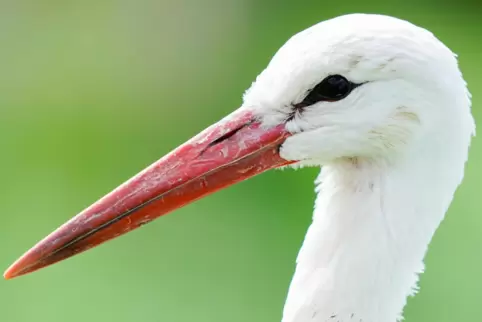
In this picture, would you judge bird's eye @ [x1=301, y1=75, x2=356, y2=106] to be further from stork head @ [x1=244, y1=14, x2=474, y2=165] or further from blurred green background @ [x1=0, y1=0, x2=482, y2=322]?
blurred green background @ [x1=0, y1=0, x2=482, y2=322]

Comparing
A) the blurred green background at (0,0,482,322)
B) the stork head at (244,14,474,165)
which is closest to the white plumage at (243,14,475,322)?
the stork head at (244,14,474,165)

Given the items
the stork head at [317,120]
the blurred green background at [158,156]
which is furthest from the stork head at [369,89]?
the blurred green background at [158,156]

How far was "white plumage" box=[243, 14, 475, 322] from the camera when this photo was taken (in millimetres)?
1192

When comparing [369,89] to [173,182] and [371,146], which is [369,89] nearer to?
[371,146]

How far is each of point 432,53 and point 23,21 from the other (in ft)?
13.6

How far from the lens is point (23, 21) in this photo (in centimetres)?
497

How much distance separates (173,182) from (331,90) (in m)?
0.28

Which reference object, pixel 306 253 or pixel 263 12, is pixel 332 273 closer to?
pixel 306 253

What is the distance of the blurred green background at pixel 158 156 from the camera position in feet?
10.2

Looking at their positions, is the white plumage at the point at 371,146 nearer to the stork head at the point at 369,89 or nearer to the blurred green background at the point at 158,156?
the stork head at the point at 369,89

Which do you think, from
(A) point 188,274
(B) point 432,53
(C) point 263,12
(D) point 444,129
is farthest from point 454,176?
(C) point 263,12

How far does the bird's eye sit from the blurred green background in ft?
6.20

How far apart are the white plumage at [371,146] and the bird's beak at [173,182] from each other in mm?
35

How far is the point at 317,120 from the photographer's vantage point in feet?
4.09
